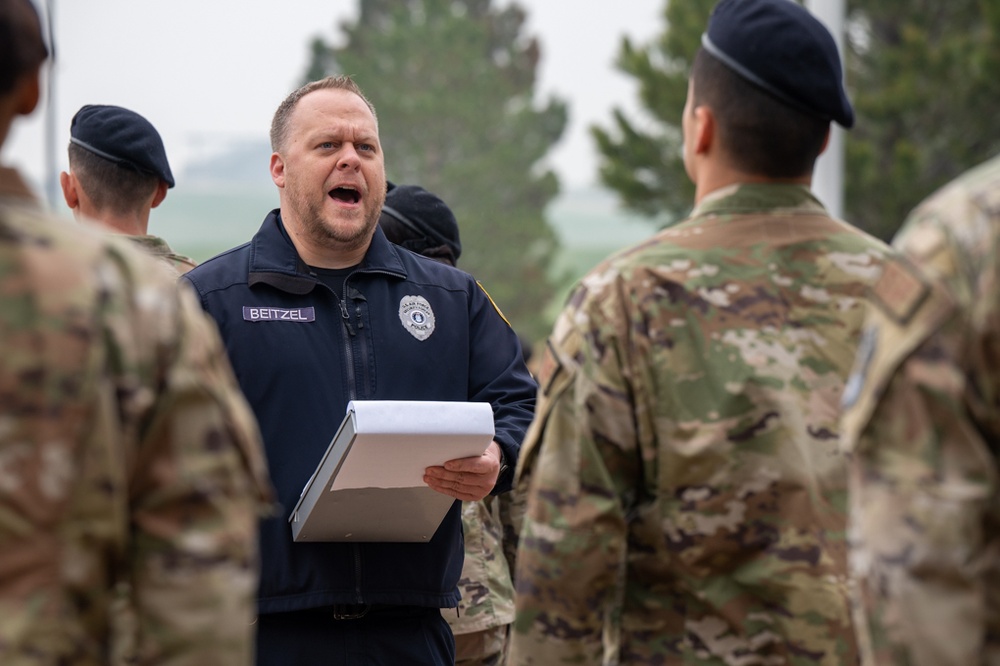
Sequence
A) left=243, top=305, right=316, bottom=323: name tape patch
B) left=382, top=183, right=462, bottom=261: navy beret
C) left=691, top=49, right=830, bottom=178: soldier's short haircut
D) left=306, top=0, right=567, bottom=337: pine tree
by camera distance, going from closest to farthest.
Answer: left=691, top=49, right=830, bottom=178: soldier's short haircut → left=243, top=305, right=316, bottom=323: name tape patch → left=382, top=183, right=462, bottom=261: navy beret → left=306, top=0, right=567, bottom=337: pine tree

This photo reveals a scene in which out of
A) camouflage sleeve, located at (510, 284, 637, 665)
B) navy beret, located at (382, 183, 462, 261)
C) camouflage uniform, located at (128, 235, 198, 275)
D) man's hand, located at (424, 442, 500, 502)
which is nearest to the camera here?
camouflage sleeve, located at (510, 284, 637, 665)

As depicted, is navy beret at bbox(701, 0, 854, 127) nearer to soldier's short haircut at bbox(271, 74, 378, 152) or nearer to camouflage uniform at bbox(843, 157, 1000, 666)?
camouflage uniform at bbox(843, 157, 1000, 666)

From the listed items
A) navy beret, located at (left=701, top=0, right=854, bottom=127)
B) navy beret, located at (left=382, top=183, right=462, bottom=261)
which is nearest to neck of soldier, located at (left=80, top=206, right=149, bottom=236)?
navy beret, located at (left=382, top=183, right=462, bottom=261)

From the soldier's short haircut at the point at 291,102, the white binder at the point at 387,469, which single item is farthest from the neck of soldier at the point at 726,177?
the soldier's short haircut at the point at 291,102

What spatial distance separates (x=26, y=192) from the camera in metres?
2.22

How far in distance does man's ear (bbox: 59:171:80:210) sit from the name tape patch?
1.18m

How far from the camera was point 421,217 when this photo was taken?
5.52m

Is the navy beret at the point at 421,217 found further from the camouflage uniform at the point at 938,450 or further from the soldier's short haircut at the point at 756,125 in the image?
the camouflage uniform at the point at 938,450

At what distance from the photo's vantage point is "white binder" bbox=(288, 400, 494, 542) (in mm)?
3441

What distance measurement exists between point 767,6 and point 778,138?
29 centimetres

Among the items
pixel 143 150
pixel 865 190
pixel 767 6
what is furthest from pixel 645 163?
pixel 767 6

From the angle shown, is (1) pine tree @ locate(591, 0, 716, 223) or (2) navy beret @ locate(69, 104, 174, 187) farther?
(1) pine tree @ locate(591, 0, 716, 223)

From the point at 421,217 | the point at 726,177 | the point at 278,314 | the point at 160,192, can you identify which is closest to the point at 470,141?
the point at 421,217

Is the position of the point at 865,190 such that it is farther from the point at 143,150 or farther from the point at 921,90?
the point at 143,150
